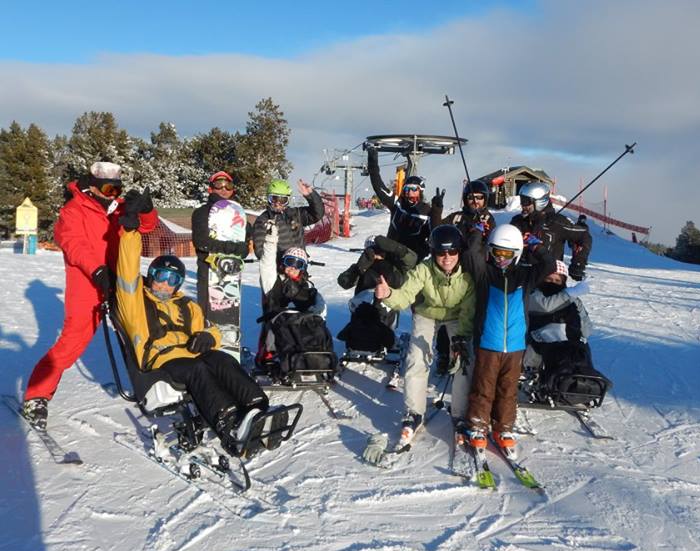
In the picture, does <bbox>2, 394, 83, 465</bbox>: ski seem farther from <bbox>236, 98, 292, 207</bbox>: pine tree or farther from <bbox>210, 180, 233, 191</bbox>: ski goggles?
<bbox>236, 98, 292, 207</bbox>: pine tree

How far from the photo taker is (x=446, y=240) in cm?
447

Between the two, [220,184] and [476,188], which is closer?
[220,184]

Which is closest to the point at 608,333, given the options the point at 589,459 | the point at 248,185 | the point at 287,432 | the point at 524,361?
the point at 524,361

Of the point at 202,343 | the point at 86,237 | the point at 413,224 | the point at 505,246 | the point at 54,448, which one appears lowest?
the point at 54,448

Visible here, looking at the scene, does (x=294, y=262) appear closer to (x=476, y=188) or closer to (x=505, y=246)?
(x=476, y=188)

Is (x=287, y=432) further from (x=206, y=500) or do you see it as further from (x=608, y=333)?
(x=608, y=333)

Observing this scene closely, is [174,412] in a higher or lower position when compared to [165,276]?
lower

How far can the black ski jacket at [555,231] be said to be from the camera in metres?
6.61

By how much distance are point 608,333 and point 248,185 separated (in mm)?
24878

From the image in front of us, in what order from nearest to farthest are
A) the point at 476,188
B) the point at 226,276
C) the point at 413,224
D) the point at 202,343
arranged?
1. the point at 202,343
2. the point at 226,276
3. the point at 476,188
4. the point at 413,224

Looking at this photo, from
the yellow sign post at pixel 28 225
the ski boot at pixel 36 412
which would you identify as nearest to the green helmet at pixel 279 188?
the ski boot at pixel 36 412

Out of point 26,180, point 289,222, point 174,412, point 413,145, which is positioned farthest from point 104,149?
point 174,412

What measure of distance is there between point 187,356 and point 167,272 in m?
0.64

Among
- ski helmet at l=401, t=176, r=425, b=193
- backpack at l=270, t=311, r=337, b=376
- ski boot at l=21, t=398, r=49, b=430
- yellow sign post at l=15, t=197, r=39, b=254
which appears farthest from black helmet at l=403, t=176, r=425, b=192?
yellow sign post at l=15, t=197, r=39, b=254
